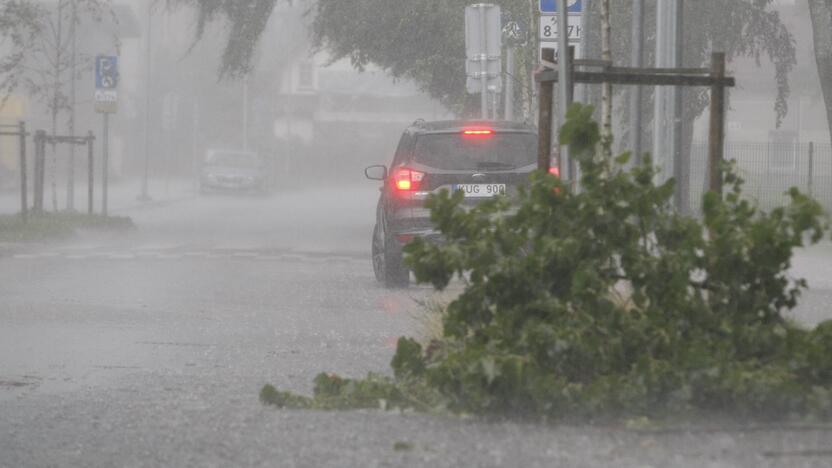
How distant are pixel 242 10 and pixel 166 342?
20.5 m

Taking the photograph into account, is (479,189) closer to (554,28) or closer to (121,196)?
(554,28)

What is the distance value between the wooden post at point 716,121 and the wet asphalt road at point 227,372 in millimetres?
2315

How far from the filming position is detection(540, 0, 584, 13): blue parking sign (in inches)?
735

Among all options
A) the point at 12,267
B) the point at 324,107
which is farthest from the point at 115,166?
the point at 12,267

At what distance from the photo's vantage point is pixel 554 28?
19.4 metres

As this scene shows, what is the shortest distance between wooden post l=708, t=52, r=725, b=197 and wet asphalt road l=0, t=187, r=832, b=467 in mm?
2315

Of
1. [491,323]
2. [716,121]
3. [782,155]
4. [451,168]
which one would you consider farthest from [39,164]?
[491,323]

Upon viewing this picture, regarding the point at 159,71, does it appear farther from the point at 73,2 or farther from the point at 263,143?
the point at 73,2

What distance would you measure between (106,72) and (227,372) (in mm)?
22586

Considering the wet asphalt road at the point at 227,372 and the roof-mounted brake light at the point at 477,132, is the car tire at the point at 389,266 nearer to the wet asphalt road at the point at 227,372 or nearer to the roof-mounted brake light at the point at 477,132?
the wet asphalt road at the point at 227,372

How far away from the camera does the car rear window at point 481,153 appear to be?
16.7 m

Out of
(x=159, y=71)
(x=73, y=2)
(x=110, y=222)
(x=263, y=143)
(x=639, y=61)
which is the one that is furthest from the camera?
(x=159, y=71)

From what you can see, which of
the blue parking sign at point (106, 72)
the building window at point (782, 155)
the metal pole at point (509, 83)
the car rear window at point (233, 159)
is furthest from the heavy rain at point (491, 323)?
the car rear window at point (233, 159)

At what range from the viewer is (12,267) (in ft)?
65.2
